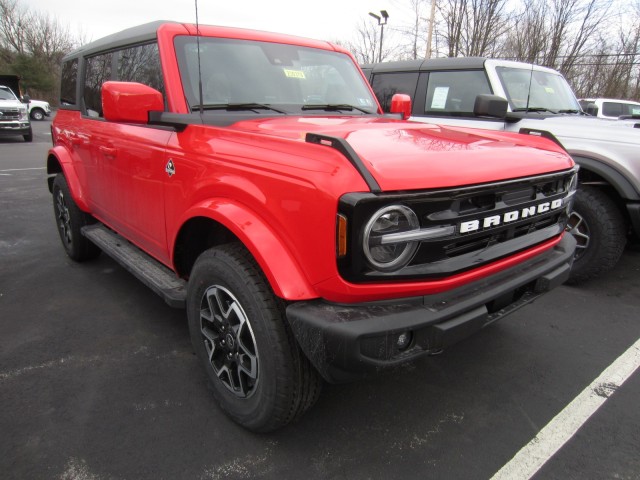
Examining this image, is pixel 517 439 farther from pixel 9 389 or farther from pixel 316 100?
pixel 9 389

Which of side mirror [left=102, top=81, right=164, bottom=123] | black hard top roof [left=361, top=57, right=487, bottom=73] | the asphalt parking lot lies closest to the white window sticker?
black hard top roof [left=361, top=57, right=487, bottom=73]

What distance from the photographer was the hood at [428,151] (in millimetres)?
1688

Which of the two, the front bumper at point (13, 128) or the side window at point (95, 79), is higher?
the side window at point (95, 79)

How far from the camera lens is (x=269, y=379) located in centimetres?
190

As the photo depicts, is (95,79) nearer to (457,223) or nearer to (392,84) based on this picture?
(457,223)

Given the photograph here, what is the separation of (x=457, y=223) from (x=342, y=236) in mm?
497

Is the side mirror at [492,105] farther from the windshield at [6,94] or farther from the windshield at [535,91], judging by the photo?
the windshield at [6,94]

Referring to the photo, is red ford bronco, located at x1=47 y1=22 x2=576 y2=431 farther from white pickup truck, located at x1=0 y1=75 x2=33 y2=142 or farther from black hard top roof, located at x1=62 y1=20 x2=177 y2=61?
white pickup truck, located at x1=0 y1=75 x2=33 y2=142

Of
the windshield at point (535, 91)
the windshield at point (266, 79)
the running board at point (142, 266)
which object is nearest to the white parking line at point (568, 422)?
the running board at point (142, 266)

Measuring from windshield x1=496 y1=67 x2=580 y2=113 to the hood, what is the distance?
8.50 feet

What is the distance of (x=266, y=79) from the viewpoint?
2873mm

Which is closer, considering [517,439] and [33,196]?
[517,439]

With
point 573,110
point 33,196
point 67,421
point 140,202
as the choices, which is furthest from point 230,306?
point 33,196

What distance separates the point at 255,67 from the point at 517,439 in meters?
2.59
